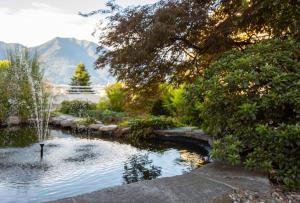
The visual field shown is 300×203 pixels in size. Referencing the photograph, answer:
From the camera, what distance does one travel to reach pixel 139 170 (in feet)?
19.6

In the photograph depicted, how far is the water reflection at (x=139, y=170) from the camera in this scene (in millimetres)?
5508

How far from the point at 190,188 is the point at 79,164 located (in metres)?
3.45

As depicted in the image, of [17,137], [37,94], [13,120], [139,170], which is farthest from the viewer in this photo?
[37,94]

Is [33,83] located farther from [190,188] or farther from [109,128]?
[190,188]

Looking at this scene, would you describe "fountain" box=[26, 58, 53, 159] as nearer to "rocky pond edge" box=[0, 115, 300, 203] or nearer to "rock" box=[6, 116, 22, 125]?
"rock" box=[6, 116, 22, 125]

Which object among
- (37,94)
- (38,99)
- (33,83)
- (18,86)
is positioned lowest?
(38,99)

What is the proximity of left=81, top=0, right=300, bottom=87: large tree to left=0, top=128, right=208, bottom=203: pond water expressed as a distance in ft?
5.05

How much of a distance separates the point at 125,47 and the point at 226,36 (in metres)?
1.74

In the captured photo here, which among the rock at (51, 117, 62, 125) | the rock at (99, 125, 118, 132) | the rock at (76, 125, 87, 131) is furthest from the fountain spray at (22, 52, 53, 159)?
the rock at (99, 125, 118, 132)

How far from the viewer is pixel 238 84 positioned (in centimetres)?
400

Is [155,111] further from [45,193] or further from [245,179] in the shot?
[245,179]

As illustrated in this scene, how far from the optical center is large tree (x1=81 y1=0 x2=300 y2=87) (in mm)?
5617

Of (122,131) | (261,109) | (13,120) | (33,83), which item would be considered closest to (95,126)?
(122,131)

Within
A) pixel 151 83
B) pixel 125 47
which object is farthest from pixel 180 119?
pixel 125 47
